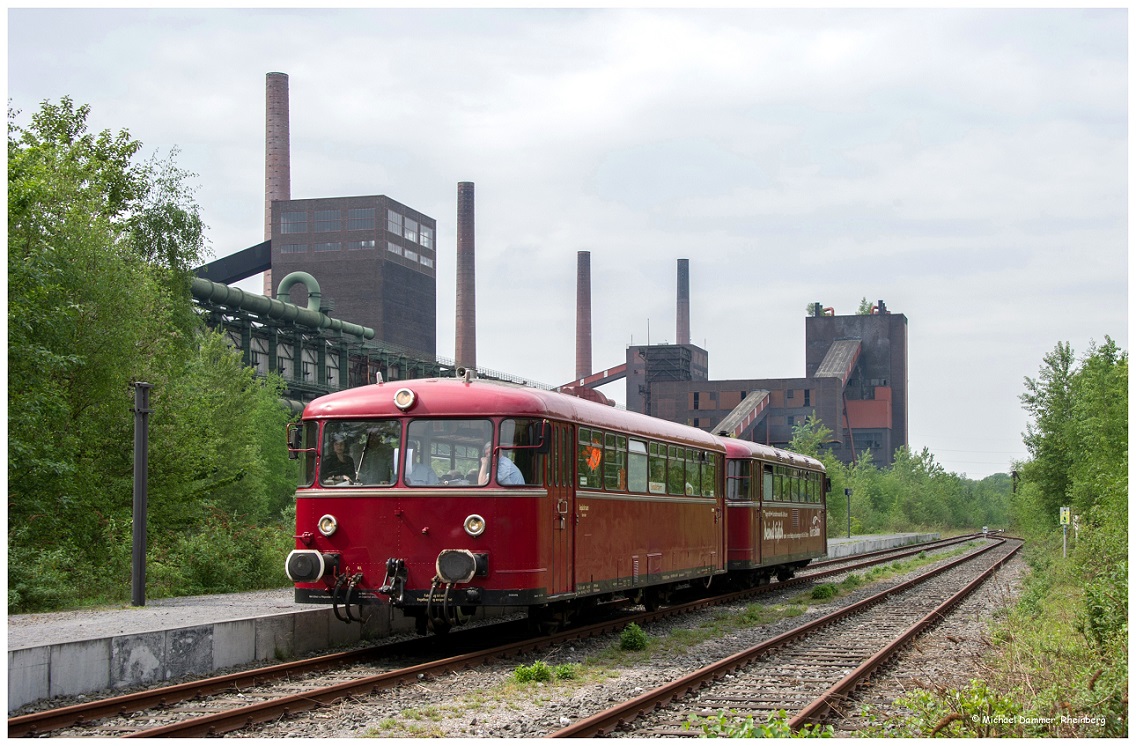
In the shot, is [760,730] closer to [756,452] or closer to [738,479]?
[738,479]

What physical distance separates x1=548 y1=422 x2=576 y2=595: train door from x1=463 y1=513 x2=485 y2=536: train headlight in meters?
1.00

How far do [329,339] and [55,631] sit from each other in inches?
2086

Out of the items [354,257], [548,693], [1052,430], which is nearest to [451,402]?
[548,693]

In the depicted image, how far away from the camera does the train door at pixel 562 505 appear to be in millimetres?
13781

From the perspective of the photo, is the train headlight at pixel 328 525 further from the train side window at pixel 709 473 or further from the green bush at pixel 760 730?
the train side window at pixel 709 473

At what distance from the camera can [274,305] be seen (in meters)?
58.8

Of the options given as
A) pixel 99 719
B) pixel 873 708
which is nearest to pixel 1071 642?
pixel 873 708

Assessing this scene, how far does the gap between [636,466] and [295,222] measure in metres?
69.9

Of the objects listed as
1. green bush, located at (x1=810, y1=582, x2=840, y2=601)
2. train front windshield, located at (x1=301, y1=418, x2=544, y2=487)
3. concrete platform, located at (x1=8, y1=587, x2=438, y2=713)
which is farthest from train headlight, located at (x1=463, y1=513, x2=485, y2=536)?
green bush, located at (x1=810, y1=582, x2=840, y2=601)

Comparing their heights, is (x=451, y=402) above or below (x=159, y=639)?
above

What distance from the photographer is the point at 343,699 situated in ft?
33.8

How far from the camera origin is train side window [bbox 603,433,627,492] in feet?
51.2

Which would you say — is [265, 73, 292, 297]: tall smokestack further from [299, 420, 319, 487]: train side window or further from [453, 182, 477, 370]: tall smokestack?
[299, 420, 319, 487]: train side window

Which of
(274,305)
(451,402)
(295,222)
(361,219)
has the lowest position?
(451,402)
